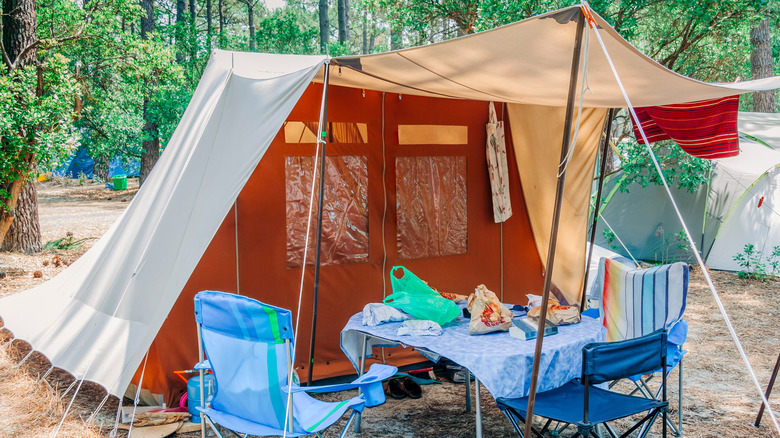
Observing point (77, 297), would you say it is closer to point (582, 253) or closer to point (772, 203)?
point (582, 253)

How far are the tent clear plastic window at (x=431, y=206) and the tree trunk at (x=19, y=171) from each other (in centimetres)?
421

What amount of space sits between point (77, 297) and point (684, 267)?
3228mm

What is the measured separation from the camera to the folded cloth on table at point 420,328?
9.96ft

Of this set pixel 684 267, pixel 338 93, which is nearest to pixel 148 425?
pixel 338 93

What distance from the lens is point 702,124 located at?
12.8ft

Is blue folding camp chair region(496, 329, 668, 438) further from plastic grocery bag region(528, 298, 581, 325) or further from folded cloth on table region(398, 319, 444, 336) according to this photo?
folded cloth on table region(398, 319, 444, 336)

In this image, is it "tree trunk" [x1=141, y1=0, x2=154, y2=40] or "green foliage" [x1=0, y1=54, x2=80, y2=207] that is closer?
"green foliage" [x1=0, y1=54, x2=80, y2=207]

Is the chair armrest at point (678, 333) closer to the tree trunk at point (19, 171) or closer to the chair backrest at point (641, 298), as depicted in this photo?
the chair backrest at point (641, 298)

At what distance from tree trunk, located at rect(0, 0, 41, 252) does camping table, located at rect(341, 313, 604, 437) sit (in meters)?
5.01

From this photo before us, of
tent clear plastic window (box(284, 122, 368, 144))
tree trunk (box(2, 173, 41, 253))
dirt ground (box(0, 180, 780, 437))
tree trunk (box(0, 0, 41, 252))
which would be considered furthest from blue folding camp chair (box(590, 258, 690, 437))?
tree trunk (box(2, 173, 41, 253))

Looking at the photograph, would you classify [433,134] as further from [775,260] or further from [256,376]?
[775,260]

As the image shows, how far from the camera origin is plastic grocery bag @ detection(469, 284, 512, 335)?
118 inches

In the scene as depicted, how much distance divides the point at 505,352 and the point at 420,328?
1.70ft

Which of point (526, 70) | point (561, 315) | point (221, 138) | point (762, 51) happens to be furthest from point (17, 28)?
point (762, 51)
